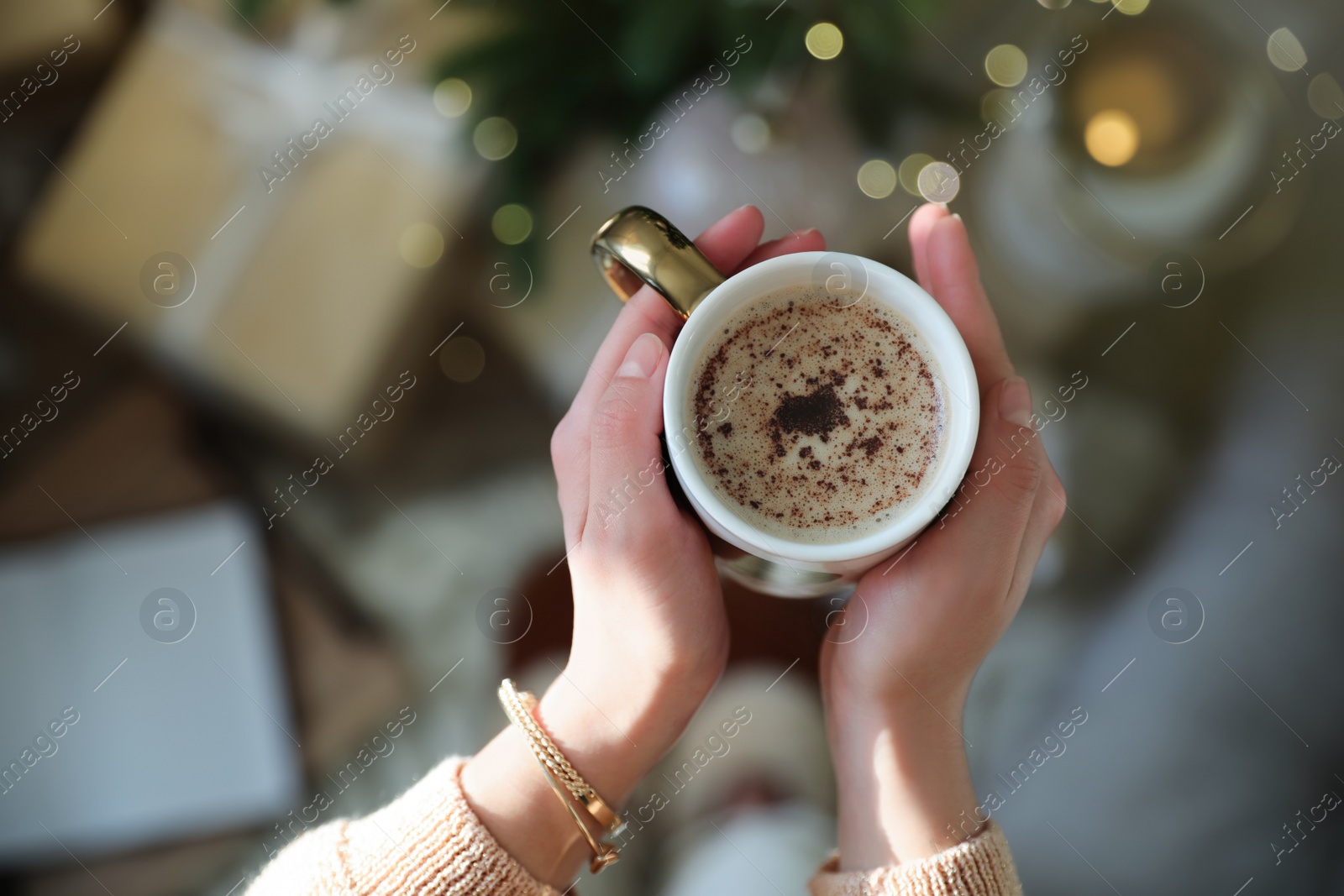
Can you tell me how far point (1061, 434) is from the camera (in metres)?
1.24

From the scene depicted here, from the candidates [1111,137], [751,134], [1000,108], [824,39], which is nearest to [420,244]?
[751,134]

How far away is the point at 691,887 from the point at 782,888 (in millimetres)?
128

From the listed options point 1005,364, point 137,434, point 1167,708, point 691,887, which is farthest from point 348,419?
point 1167,708

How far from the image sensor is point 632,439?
0.70 metres

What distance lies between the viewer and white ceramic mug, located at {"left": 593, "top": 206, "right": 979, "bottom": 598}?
651 millimetres

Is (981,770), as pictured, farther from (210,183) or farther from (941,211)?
(210,183)

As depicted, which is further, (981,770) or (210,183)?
(210,183)

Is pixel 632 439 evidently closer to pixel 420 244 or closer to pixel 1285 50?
pixel 420 244

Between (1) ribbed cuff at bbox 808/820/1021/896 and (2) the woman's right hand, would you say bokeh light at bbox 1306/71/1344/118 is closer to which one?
(2) the woman's right hand

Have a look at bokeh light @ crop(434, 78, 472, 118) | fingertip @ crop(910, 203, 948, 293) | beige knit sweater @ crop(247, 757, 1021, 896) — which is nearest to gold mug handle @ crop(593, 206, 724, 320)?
fingertip @ crop(910, 203, 948, 293)

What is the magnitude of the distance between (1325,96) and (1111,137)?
393mm

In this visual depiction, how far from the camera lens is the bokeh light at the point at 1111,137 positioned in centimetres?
112

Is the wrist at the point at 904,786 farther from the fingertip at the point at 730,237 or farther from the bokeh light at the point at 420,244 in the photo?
the bokeh light at the point at 420,244

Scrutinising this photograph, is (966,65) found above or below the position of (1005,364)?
above
